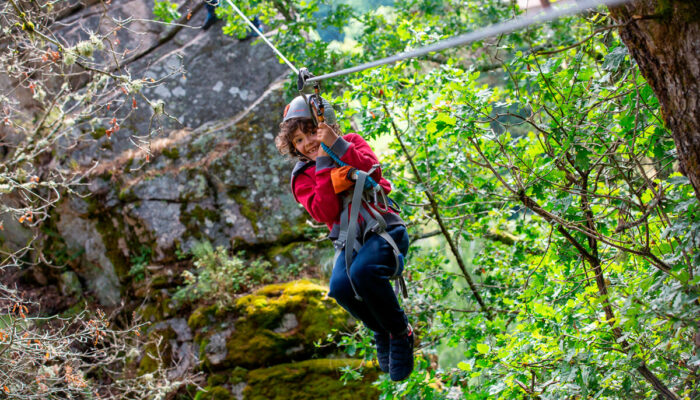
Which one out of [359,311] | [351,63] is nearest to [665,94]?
[359,311]

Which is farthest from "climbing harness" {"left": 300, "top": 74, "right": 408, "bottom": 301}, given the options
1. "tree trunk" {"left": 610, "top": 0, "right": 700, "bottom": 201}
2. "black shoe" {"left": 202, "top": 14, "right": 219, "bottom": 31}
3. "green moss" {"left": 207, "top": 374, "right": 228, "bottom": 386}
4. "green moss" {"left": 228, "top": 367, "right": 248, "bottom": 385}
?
"black shoe" {"left": 202, "top": 14, "right": 219, "bottom": 31}

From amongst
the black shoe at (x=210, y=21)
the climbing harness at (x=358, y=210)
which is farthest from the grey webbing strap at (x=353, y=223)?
the black shoe at (x=210, y=21)

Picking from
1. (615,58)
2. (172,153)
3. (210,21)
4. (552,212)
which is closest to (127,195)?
(172,153)

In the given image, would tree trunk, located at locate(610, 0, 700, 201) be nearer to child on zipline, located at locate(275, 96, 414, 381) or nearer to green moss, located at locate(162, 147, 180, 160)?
child on zipline, located at locate(275, 96, 414, 381)

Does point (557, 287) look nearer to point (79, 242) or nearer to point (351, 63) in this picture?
point (351, 63)

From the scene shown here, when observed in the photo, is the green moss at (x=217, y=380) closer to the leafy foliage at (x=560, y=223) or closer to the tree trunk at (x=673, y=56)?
the leafy foliage at (x=560, y=223)

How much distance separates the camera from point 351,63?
5637 mm

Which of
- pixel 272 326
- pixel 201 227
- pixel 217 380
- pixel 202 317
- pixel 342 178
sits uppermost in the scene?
pixel 342 178

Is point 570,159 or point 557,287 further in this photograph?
point 557,287

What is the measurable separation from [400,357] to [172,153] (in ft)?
18.1

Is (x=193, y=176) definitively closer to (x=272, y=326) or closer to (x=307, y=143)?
(x=272, y=326)

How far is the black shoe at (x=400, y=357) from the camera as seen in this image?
2.94m

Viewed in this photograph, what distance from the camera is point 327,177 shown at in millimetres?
2711

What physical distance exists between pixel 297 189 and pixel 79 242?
616 cm
